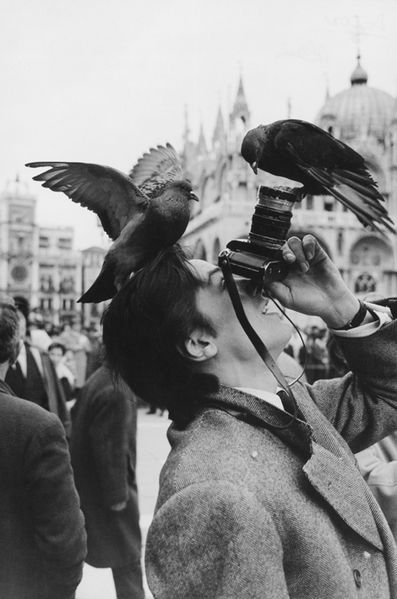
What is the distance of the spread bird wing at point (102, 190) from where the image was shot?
5.66 feet

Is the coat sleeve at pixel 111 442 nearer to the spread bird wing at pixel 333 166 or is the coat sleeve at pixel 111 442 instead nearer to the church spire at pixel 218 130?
the spread bird wing at pixel 333 166

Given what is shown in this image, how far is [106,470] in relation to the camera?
3926 millimetres

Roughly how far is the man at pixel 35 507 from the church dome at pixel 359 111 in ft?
147

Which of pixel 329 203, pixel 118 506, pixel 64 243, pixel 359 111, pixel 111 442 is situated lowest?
pixel 118 506

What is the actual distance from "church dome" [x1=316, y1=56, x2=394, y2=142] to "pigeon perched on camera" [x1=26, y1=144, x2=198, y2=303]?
45.1 m

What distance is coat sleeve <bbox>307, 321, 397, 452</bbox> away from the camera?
1715mm

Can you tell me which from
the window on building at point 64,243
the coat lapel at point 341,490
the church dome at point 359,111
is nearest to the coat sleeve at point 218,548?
the coat lapel at point 341,490

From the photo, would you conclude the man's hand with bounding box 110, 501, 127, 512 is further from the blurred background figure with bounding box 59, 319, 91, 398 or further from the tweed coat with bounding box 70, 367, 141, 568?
the blurred background figure with bounding box 59, 319, 91, 398

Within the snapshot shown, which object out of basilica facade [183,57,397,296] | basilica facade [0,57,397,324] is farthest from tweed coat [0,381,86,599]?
basilica facade [183,57,397,296]

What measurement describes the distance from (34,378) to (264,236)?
316 centimetres

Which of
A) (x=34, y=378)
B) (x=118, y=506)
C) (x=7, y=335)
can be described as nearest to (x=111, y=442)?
(x=118, y=506)

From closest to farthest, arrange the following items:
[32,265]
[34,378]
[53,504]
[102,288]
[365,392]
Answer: [102,288]
[365,392]
[53,504]
[34,378]
[32,265]

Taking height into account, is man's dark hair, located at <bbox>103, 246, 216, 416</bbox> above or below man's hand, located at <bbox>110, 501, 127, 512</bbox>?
above

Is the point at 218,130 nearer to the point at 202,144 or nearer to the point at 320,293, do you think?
the point at 202,144
